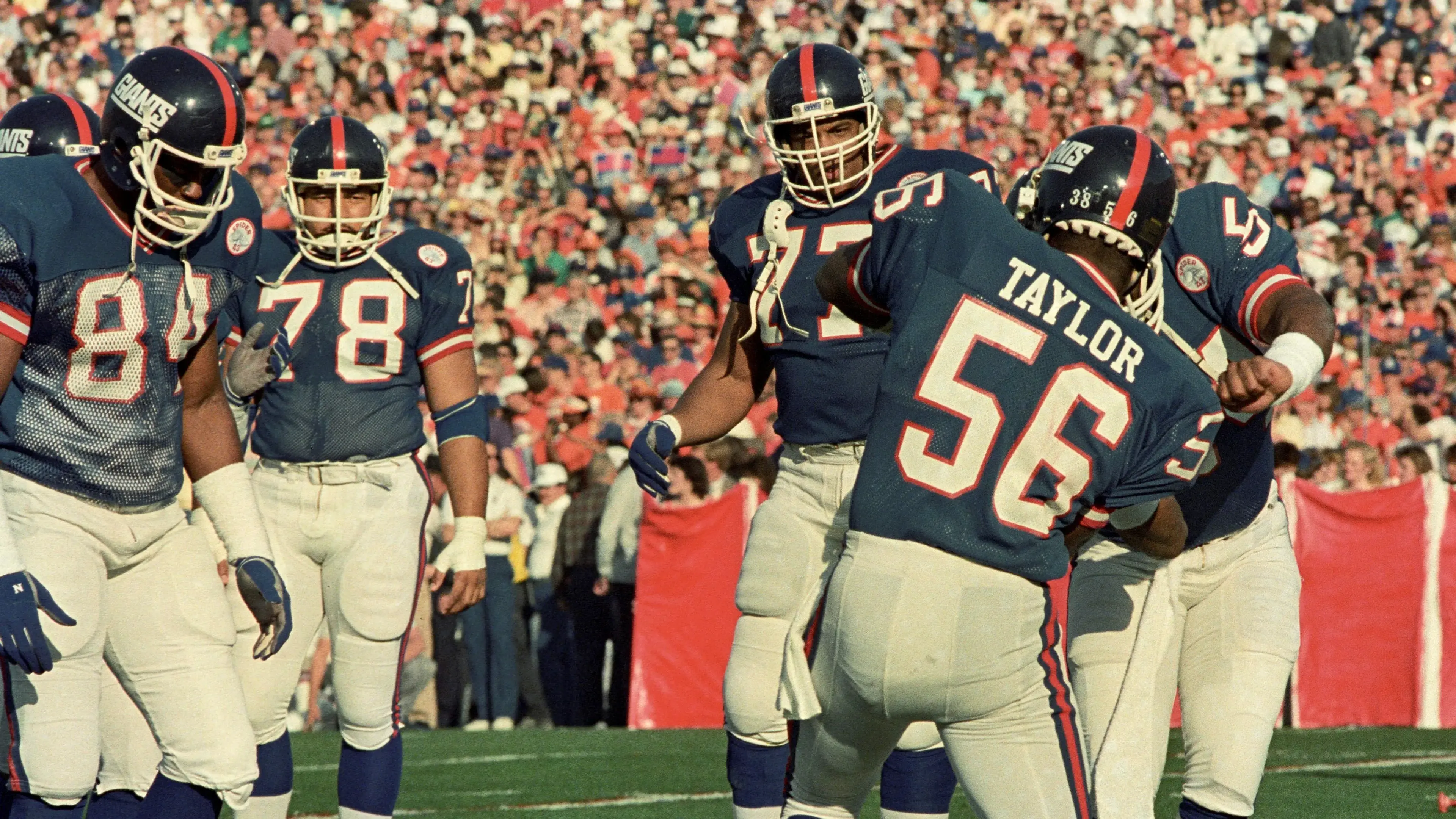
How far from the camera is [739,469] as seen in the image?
11.0m

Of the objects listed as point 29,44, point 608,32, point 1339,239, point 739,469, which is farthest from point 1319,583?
point 29,44

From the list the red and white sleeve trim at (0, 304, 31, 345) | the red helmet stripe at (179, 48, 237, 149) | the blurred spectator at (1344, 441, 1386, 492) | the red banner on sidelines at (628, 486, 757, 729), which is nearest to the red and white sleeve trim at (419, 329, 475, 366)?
the red helmet stripe at (179, 48, 237, 149)

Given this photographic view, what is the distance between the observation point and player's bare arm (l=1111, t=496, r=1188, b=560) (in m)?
3.85

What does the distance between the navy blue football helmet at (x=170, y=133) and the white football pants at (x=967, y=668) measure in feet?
5.90

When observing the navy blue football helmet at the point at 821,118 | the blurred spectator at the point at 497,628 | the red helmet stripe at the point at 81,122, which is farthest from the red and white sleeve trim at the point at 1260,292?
the blurred spectator at the point at 497,628

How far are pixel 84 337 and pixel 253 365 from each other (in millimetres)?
1302

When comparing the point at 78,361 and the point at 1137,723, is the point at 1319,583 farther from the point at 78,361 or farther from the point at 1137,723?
the point at 78,361

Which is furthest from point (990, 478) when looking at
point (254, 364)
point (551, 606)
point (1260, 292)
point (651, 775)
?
point (551, 606)

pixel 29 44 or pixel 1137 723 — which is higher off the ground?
pixel 1137 723

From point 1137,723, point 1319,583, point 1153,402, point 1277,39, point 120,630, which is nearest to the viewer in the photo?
point 1153,402

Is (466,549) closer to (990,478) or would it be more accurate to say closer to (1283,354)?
(990,478)

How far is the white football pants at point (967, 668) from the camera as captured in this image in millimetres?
3479

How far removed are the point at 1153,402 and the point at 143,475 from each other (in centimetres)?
233

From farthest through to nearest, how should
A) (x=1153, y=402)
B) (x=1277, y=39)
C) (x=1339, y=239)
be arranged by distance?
(x=1277, y=39) < (x=1339, y=239) < (x=1153, y=402)
